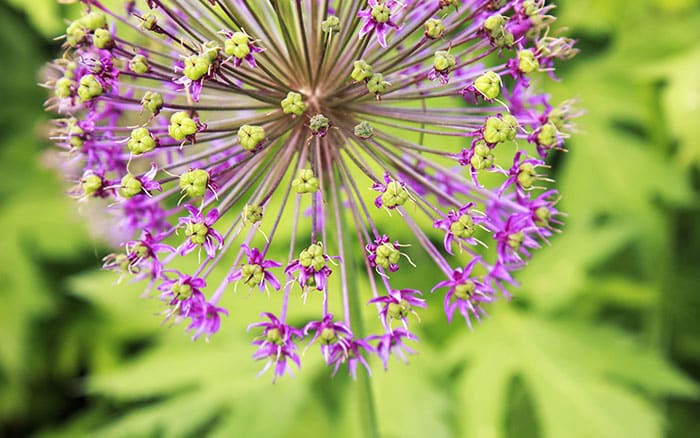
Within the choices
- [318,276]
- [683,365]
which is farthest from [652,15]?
[318,276]

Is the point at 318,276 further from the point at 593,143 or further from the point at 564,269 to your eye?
the point at 593,143

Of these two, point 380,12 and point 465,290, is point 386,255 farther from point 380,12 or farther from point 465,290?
point 380,12

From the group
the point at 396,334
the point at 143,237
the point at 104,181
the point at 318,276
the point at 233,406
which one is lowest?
the point at 233,406

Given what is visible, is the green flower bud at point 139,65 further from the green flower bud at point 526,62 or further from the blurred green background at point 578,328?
the blurred green background at point 578,328

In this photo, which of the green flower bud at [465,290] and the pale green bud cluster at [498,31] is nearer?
the pale green bud cluster at [498,31]

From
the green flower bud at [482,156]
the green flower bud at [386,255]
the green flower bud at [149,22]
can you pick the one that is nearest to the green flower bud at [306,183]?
the green flower bud at [386,255]

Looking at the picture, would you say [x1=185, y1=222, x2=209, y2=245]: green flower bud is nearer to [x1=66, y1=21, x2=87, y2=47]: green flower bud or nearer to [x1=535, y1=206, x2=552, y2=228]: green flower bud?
[x1=66, y1=21, x2=87, y2=47]: green flower bud

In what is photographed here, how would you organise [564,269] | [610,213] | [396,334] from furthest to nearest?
1. [610,213]
2. [564,269]
3. [396,334]
